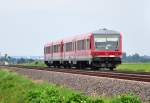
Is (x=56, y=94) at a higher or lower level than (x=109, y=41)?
lower

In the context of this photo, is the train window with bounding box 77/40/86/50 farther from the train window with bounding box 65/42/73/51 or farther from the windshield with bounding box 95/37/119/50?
the train window with bounding box 65/42/73/51

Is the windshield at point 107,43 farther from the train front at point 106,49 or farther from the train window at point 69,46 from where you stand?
the train window at point 69,46

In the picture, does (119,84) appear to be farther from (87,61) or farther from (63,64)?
(63,64)

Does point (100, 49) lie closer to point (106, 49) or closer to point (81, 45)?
point (106, 49)

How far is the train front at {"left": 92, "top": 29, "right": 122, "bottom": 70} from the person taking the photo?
126 ft

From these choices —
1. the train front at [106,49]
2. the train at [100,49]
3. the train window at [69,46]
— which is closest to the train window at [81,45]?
the train at [100,49]

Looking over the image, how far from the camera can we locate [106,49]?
1522 inches

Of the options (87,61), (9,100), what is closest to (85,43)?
(87,61)

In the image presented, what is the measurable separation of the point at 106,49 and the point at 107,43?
1.79 feet

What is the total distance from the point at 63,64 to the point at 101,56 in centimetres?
1398

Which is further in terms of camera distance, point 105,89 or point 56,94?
point 105,89

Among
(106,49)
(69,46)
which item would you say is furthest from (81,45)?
(69,46)

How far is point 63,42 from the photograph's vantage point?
171 feet

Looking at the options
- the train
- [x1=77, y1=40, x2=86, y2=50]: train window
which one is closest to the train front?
the train
